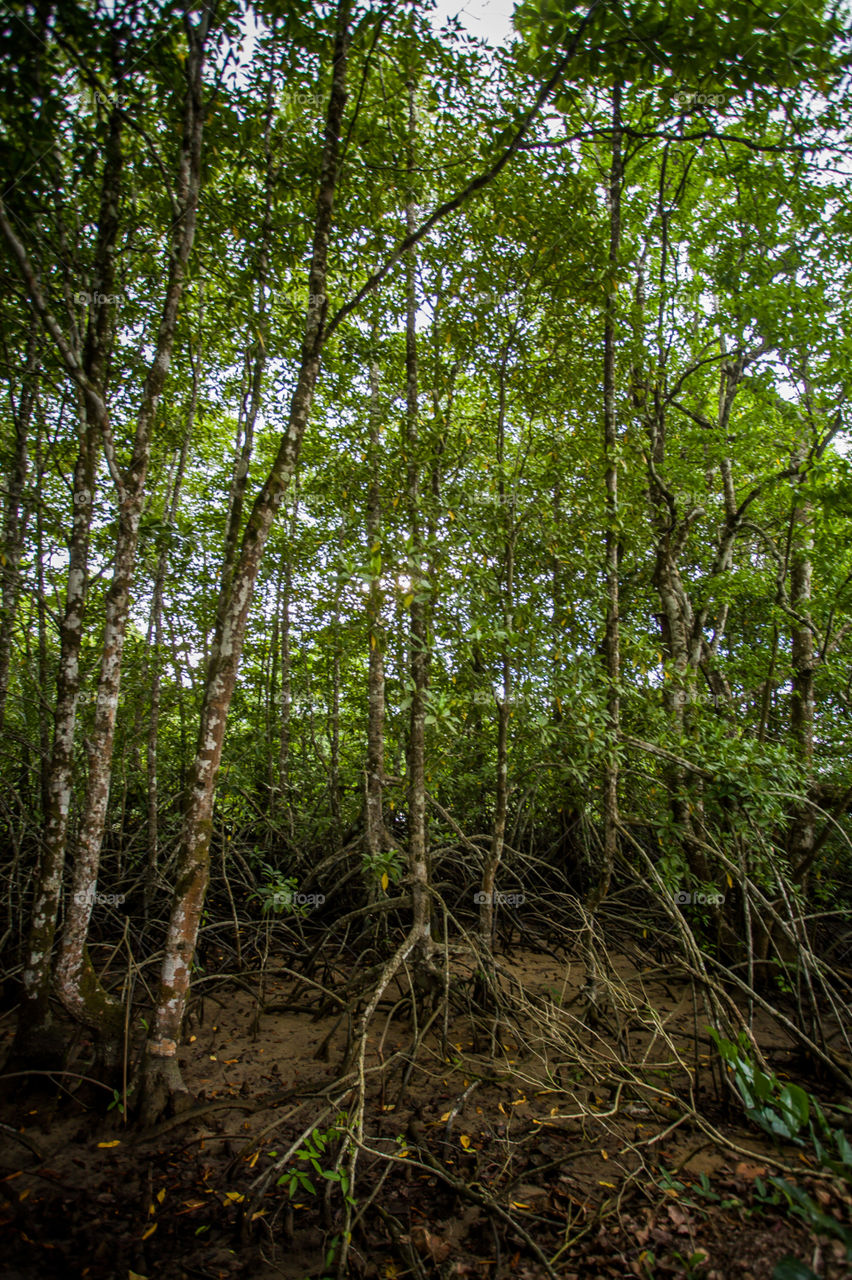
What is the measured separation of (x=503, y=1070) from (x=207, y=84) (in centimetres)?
711

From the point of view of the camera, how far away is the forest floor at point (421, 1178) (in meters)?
2.55

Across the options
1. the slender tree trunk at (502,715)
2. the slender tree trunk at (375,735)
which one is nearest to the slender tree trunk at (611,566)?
the slender tree trunk at (502,715)

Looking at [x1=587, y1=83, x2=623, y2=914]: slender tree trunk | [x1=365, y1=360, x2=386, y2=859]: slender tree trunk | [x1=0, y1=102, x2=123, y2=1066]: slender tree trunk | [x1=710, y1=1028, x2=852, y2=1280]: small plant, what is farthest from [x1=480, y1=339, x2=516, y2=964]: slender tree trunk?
[x1=0, y1=102, x2=123, y2=1066]: slender tree trunk

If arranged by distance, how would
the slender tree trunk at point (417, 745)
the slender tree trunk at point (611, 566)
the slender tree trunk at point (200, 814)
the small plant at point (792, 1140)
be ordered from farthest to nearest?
the slender tree trunk at point (611, 566), the slender tree trunk at point (417, 745), the slender tree trunk at point (200, 814), the small plant at point (792, 1140)

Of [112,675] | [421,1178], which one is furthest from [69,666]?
[421,1178]

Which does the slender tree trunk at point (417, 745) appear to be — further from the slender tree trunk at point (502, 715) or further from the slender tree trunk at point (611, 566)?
the slender tree trunk at point (611, 566)

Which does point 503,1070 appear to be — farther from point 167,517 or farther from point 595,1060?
point 167,517

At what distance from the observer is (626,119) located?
225 inches

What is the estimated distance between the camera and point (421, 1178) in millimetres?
3143

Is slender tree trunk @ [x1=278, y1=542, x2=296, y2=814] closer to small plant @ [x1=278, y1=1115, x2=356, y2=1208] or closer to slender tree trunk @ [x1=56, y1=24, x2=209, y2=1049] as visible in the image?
slender tree trunk @ [x1=56, y1=24, x2=209, y2=1049]

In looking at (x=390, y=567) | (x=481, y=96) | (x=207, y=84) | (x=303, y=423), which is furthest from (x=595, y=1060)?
(x=207, y=84)

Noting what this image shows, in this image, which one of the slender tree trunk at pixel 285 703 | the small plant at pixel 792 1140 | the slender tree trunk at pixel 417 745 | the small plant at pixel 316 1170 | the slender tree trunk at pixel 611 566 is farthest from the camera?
the slender tree trunk at pixel 285 703

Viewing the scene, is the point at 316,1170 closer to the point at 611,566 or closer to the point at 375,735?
the point at 375,735

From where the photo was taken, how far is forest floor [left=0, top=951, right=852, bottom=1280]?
255 cm
